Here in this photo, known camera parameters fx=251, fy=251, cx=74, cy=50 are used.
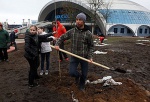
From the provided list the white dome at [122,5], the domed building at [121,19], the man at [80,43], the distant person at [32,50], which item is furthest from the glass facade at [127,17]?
the man at [80,43]

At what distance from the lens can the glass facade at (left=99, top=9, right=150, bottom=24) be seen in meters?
72.9

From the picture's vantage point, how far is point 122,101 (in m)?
5.39

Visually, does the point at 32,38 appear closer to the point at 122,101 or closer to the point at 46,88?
the point at 46,88

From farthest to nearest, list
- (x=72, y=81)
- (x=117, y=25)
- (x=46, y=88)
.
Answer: (x=117, y=25) < (x=72, y=81) < (x=46, y=88)

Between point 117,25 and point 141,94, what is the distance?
68.2m

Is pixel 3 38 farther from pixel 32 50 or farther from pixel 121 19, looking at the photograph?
pixel 121 19

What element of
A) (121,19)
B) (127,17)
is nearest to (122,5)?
(127,17)

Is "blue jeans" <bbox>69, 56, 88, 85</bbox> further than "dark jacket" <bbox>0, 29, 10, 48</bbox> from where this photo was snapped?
No

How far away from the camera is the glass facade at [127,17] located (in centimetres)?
7288

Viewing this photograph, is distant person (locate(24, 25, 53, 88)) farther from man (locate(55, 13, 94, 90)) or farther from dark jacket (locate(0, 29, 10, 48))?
dark jacket (locate(0, 29, 10, 48))

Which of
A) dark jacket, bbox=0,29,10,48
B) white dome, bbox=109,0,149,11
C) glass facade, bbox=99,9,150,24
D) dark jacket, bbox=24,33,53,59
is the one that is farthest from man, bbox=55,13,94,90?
white dome, bbox=109,0,149,11

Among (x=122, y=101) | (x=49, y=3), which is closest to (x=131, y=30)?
(x=49, y=3)

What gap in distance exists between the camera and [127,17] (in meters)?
75.1

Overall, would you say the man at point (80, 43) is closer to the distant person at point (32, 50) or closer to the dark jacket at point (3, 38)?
the distant person at point (32, 50)
